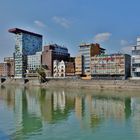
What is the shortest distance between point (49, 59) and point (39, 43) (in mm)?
30657

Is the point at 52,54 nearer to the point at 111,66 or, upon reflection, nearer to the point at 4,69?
the point at 111,66

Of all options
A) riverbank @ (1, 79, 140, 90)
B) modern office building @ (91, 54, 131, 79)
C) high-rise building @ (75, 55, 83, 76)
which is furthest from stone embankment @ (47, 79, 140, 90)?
high-rise building @ (75, 55, 83, 76)

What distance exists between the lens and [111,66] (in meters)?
89.6

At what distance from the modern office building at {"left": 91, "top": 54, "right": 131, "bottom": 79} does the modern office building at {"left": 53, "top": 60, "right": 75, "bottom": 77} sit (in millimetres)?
12578

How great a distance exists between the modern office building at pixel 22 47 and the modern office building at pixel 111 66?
3961 centimetres

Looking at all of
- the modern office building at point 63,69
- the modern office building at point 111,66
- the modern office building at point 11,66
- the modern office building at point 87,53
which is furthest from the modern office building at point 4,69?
the modern office building at point 111,66

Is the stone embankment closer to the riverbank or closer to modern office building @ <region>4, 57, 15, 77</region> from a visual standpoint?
the riverbank

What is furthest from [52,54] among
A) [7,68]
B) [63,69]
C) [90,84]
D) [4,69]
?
[90,84]

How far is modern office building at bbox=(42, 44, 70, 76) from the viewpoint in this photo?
11298 centimetres

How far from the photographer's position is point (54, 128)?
78.2ft

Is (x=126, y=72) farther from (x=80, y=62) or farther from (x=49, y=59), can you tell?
(x=49, y=59)

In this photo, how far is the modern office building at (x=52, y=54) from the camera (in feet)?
371

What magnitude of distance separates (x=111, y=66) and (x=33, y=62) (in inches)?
1656

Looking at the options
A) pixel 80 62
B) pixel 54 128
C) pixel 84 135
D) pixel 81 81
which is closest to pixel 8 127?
pixel 54 128
